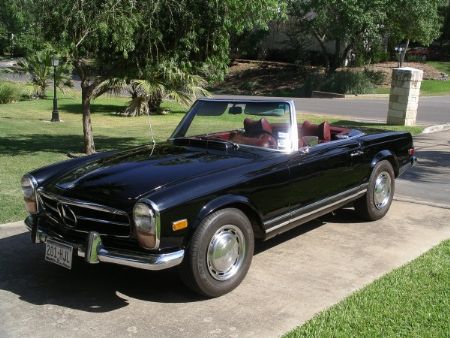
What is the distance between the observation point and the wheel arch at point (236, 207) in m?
3.95

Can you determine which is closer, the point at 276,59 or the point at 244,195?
the point at 244,195

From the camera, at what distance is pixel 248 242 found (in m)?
4.30

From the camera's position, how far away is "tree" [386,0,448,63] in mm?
30953

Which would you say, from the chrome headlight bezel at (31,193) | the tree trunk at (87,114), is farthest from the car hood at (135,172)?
the tree trunk at (87,114)

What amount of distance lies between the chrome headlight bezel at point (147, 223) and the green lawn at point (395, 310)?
1108 millimetres

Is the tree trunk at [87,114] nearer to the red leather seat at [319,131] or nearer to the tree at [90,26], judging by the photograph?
the tree at [90,26]

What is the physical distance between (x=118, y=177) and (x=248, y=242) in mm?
1145

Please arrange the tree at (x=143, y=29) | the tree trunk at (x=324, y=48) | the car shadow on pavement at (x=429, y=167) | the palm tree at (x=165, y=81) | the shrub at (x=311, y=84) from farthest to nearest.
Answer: the tree trunk at (x=324, y=48) < the shrub at (x=311, y=84) < the palm tree at (x=165, y=81) < the tree at (x=143, y=29) < the car shadow on pavement at (x=429, y=167)

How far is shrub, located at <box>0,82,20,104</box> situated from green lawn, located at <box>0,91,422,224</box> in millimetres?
628

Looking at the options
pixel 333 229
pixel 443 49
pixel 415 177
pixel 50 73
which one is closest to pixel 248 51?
pixel 443 49

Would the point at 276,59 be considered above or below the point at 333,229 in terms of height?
above

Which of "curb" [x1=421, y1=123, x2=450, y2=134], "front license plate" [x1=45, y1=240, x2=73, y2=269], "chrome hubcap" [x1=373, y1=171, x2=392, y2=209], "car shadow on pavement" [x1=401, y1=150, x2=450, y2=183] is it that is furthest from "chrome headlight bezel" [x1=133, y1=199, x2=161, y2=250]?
"curb" [x1=421, y1=123, x2=450, y2=134]

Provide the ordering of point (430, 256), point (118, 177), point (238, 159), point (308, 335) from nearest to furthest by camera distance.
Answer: point (308, 335)
point (118, 177)
point (238, 159)
point (430, 256)

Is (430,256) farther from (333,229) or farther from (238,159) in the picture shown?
(238,159)
